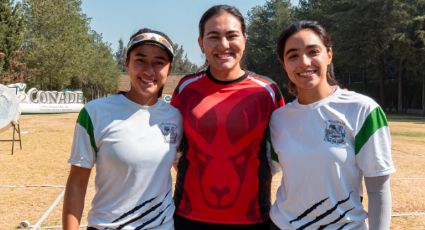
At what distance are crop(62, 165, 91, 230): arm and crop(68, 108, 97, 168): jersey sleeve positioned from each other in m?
0.05

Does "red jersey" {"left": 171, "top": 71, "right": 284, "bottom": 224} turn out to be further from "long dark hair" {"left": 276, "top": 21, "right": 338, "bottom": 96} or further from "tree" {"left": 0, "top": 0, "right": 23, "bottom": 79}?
"tree" {"left": 0, "top": 0, "right": 23, "bottom": 79}

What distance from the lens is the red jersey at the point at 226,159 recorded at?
9.30ft

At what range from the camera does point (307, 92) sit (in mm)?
2463

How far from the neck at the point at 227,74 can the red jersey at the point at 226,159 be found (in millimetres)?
55

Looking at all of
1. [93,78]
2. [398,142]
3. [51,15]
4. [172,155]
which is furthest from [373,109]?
[93,78]

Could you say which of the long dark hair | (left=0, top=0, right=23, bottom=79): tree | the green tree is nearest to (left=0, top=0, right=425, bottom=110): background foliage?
(left=0, top=0, right=23, bottom=79): tree

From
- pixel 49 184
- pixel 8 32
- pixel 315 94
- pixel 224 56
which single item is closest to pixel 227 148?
pixel 224 56

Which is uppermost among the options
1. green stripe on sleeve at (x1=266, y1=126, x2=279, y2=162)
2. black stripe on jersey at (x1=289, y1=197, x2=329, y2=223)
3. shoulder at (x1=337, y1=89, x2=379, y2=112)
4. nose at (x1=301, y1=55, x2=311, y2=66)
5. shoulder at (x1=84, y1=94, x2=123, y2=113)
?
nose at (x1=301, y1=55, x2=311, y2=66)

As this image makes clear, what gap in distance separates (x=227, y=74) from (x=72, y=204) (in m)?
1.32

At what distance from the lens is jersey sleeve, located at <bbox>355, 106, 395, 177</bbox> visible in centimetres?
219

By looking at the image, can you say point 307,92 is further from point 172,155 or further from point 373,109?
point 172,155

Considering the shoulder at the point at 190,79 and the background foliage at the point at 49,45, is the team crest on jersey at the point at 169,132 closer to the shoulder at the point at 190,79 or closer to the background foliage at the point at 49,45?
the shoulder at the point at 190,79

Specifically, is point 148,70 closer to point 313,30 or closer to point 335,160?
point 313,30

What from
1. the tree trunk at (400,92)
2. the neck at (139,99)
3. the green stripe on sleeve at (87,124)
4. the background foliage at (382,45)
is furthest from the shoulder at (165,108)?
the tree trunk at (400,92)
